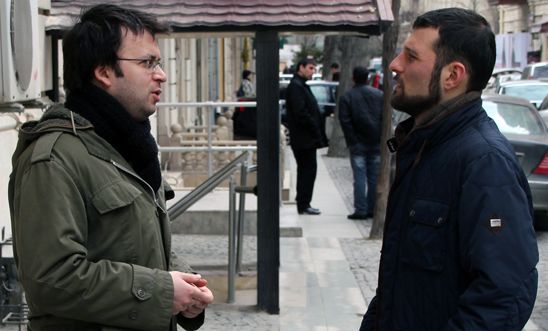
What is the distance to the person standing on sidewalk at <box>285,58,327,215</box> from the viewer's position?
11383 millimetres

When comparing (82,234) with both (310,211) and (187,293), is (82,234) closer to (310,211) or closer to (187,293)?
(187,293)

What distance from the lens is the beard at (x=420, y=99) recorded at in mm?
2740

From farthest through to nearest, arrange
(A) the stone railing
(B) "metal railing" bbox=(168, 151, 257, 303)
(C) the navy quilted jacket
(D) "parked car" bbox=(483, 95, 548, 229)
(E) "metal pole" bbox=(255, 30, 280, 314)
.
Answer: (A) the stone railing
(D) "parked car" bbox=(483, 95, 548, 229)
(E) "metal pole" bbox=(255, 30, 280, 314)
(B) "metal railing" bbox=(168, 151, 257, 303)
(C) the navy quilted jacket

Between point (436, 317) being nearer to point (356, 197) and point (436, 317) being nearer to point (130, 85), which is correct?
point (130, 85)

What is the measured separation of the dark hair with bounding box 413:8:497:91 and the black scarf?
2.89 ft

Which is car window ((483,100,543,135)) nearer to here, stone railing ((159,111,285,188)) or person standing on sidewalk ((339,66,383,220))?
person standing on sidewalk ((339,66,383,220))

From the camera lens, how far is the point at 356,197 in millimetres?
11680

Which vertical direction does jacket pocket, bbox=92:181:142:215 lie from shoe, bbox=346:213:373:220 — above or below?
above

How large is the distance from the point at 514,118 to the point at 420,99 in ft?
30.3

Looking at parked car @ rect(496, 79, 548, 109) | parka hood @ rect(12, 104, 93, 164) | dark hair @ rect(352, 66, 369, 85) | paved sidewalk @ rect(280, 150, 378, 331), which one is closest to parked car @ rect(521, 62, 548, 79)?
parked car @ rect(496, 79, 548, 109)

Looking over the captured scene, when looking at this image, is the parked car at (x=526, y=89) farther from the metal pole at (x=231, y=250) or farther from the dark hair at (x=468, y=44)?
the dark hair at (x=468, y=44)

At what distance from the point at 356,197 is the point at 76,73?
9.22 metres

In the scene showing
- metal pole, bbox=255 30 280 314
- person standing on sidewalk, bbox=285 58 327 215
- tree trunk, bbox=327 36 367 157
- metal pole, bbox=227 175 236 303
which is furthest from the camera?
tree trunk, bbox=327 36 367 157

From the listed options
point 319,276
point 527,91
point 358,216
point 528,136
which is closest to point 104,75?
point 319,276
